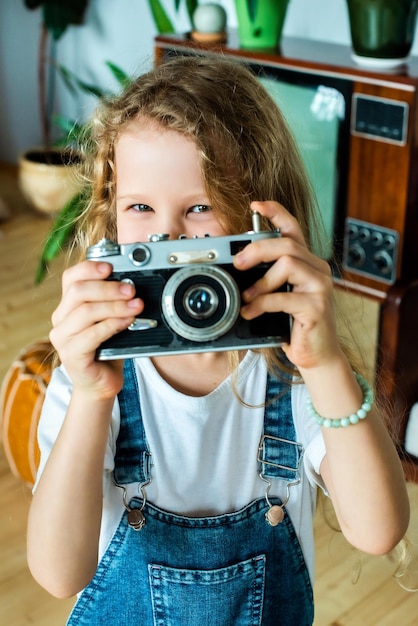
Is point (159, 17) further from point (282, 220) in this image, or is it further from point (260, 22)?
point (282, 220)

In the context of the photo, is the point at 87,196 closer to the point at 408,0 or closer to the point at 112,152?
the point at 112,152

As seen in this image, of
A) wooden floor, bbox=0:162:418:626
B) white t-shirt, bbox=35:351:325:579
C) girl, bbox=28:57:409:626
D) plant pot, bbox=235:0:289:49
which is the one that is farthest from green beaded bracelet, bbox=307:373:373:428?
plant pot, bbox=235:0:289:49

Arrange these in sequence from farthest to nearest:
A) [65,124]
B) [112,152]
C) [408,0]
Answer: [65,124] → [408,0] → [112,152]

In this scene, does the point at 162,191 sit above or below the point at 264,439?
above

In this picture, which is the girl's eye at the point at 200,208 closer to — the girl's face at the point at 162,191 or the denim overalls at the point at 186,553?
the girl's face at the point at 162,191

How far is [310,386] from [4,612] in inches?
38.6

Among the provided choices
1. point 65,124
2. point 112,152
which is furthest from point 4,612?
point 65,124

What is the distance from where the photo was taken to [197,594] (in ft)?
3.29

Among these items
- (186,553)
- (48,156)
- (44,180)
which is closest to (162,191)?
(186,553)

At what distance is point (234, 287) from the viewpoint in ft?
2.52

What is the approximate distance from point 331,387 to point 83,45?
2.64 metres

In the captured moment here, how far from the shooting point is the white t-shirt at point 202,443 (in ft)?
3.23

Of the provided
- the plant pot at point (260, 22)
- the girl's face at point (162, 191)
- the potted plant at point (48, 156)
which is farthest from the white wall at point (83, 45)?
the girl's face at point (162, 191)

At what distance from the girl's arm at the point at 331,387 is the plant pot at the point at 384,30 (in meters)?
1.03
